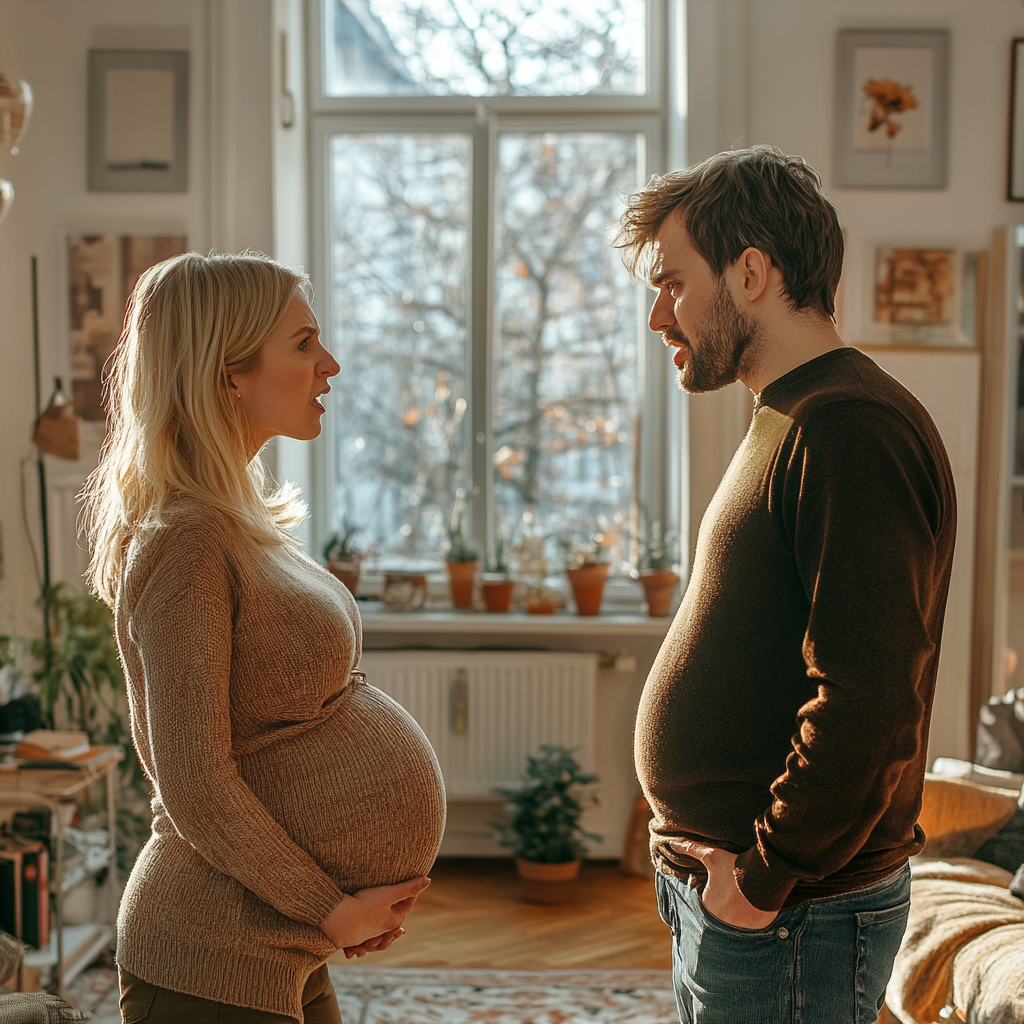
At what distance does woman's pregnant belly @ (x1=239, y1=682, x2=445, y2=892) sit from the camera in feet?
3.86

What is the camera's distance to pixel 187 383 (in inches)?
46.8

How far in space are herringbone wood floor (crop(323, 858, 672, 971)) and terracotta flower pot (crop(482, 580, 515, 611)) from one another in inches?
36.3

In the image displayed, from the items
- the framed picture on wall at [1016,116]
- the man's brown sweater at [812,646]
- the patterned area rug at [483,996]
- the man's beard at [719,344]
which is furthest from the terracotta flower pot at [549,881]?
the framed picture on wall at [1016,116]

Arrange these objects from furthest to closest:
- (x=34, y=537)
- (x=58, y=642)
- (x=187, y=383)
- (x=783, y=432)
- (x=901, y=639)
Result: (x=34, y=537)
(x=58, y=642)
(x=187, y=383)
(x=783, y=432)
(x=901, y=639)

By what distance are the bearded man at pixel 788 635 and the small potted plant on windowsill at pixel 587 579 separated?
222 centimetres

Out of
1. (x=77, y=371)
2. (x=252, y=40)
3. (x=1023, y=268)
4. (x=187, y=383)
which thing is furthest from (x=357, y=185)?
(x=187, y=383)

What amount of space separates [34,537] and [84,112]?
4.68 ft

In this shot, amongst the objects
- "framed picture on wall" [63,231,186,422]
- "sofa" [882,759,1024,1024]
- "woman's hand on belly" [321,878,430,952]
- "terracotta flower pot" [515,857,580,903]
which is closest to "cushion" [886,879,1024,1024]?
"sofa" [882,759,1024,1024]

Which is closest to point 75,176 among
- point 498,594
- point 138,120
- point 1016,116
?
point 138,120

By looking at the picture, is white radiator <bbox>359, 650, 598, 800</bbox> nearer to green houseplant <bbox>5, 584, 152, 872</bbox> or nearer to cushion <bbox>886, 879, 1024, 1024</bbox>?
green houseplant <bbox>5, 584, 152, 872</bbox>

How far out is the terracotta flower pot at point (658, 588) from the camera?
3422 mm

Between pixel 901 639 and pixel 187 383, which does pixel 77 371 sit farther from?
pixel 901 639

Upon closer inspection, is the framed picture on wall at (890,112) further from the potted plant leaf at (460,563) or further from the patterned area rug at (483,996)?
the patterned area rug at (483,996)

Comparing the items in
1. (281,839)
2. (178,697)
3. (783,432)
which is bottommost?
(281,839)
